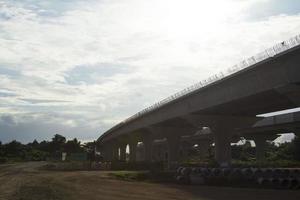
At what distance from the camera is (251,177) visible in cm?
4162

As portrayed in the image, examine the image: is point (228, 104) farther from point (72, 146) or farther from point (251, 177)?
point (72, 146)

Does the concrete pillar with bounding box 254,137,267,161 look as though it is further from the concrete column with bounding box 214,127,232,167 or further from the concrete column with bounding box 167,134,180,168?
the concrete column with bounding box 214,127,232,167

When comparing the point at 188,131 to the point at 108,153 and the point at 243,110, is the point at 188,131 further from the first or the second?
the point at 108,153

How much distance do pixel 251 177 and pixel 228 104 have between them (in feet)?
45.6

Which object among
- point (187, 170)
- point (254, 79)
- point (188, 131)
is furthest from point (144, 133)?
point (254, 79)

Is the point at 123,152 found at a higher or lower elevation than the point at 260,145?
higher

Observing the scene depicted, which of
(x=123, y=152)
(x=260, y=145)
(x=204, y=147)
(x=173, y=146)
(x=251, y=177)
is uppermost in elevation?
(x=204, y=147)

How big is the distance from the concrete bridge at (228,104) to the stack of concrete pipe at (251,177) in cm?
685

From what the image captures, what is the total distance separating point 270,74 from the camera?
41.4m

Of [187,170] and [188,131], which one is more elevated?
[188,131]

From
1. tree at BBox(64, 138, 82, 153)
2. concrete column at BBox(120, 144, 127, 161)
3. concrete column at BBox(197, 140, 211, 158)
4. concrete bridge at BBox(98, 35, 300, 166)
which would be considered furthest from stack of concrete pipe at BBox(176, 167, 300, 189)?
tree at BBox(64, 138, 82, 153)

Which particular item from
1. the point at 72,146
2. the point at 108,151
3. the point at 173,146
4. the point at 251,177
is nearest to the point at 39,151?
the point at 72,146

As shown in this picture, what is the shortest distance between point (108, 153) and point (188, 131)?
284 ft

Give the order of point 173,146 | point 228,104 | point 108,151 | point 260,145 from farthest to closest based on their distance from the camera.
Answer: point 108,151, point 260,145, point 173,146, point 228,104
